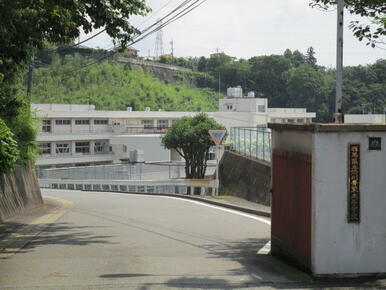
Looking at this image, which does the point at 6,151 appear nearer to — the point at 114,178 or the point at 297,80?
the point at 114,178

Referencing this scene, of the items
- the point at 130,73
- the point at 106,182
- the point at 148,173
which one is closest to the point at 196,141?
the point at 148,173

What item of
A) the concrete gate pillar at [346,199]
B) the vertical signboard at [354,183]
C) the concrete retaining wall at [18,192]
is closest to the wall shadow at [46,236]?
the concrete retaining wall at [18,192]

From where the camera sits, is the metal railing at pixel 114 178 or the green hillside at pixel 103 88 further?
the green hillside at pixel 103 88

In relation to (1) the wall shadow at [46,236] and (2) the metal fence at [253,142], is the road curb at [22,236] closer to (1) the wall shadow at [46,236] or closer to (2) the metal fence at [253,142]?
(1) the wall shadow at [46,236]

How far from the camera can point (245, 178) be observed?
2831cm

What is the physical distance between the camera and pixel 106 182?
43844 millimetres

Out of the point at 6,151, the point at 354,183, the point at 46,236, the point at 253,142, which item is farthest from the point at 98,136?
the point at 354,183

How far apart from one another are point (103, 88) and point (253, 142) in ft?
265

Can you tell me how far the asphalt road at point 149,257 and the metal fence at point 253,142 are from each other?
33.9 ft

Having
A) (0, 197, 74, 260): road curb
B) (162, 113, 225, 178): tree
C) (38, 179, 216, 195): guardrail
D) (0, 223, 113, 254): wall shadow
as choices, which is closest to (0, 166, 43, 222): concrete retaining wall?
(0, 197, 74, 260): road curb

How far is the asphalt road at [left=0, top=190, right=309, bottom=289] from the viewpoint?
7.79 meters

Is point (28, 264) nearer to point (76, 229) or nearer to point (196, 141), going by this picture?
point (76, 229)

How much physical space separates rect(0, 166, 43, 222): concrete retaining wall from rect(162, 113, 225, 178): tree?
23011 mm

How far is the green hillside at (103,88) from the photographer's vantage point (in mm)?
99812
